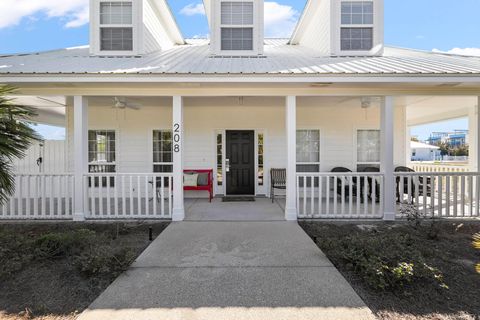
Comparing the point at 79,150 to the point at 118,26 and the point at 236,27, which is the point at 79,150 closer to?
the point at 118,26

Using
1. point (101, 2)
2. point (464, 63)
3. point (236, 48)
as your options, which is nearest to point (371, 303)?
point (464, 63)

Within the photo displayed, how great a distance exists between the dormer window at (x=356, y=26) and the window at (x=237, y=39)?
100 inches

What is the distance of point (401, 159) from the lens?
27.6ft

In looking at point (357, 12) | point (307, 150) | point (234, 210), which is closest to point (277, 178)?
point (307, 150)

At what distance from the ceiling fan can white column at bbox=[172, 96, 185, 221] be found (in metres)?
1.99

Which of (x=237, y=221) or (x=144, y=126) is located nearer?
(x=237, y=221)

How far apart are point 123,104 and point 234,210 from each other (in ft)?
13.3

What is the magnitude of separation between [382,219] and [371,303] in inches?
138

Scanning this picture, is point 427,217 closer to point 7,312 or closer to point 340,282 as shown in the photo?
point 340,282

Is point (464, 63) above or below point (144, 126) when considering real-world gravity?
above

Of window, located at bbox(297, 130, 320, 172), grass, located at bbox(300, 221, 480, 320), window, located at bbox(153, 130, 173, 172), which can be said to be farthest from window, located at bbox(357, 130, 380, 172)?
window, located at bbox(153, 130, 173, 172)

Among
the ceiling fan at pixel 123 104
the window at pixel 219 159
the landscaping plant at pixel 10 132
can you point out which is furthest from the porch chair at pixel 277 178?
the landscaping plant at pixel 10 132

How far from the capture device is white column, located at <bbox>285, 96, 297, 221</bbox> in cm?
549

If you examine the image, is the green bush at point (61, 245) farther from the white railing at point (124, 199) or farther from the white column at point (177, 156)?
the white column at point (177, 156)
